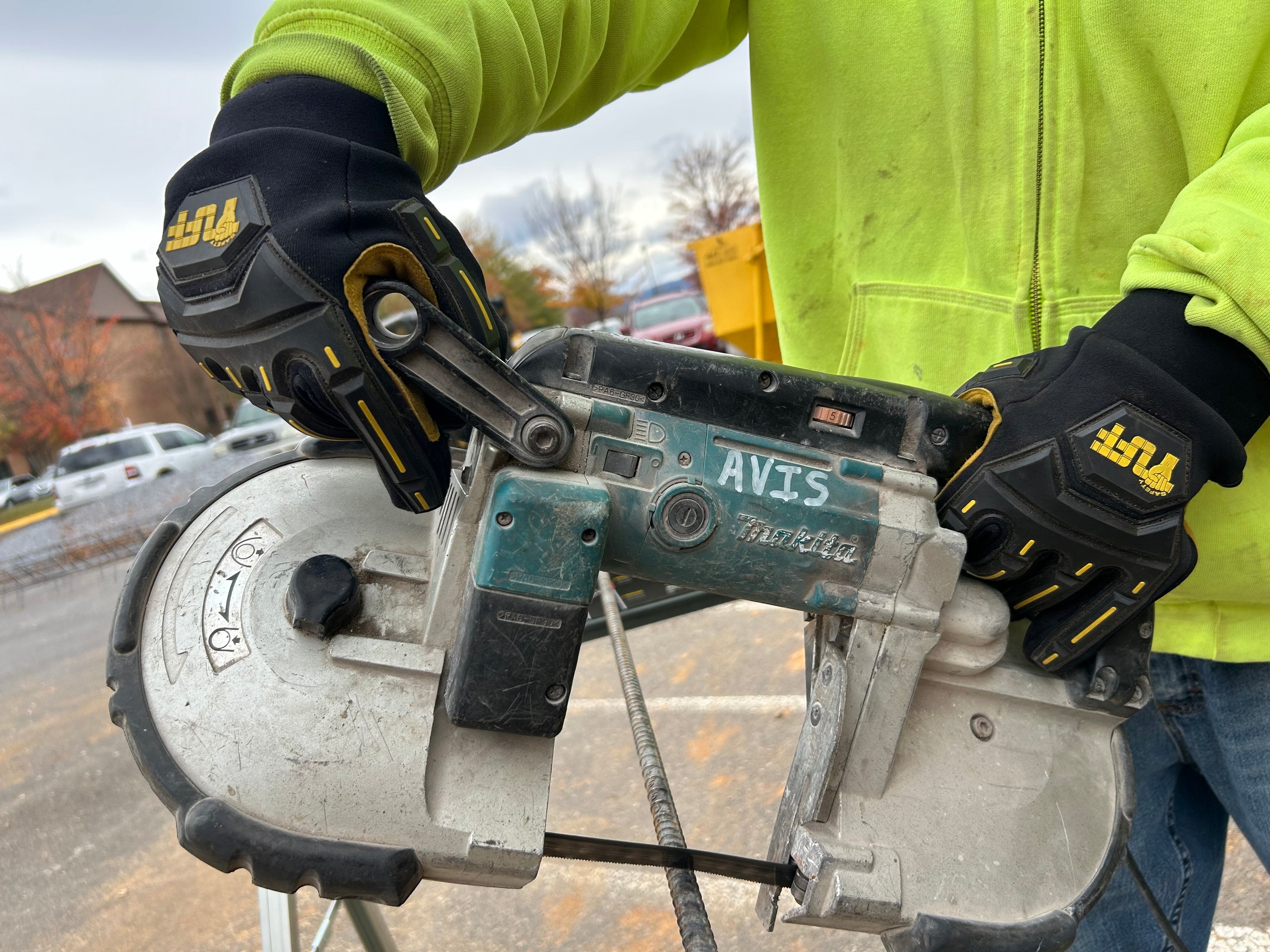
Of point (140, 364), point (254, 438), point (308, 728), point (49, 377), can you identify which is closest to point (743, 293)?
point (308, 728)

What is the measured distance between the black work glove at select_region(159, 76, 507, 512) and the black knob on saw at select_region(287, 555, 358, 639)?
125 millimetres

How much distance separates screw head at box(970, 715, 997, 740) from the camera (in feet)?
3.58

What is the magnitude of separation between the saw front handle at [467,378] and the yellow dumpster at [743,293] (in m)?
2.05

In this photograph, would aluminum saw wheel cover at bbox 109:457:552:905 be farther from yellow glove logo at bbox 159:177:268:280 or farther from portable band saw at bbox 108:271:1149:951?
yellow glove logo at bbox 159:177:268:280

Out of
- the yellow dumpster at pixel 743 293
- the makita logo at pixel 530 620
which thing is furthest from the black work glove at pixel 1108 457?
the yellow dumpster at pixel 743 293

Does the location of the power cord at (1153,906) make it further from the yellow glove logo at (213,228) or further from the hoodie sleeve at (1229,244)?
the yellow glove logo at (213,228)

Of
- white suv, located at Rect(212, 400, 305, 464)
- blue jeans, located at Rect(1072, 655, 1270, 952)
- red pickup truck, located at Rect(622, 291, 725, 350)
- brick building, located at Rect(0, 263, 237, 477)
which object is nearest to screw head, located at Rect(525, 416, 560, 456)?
blue jeans, located at Rect(1072, 655, 1270, 952)

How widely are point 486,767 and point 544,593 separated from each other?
223 mm

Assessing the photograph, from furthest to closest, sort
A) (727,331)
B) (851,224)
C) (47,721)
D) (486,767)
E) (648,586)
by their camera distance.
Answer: (47,721) → (727,331) → (648,586) → (851,224) → (486,767)

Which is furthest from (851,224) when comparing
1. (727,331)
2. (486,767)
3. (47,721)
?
(47,721)

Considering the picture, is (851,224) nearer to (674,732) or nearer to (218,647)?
(218,647)

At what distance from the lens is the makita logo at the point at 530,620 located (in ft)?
3.04

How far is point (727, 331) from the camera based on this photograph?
10.6 ft

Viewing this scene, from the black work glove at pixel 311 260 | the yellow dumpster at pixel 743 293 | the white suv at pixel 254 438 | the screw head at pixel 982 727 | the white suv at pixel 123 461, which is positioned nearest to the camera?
the black work glove at pixel 311 260
